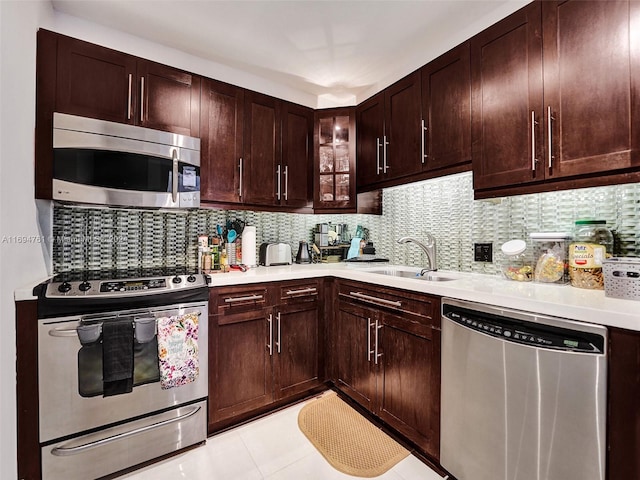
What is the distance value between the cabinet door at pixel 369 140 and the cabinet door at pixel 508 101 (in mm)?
779

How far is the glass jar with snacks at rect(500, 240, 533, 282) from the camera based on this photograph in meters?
1.70

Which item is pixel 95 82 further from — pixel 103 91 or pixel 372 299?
pixel 372 299

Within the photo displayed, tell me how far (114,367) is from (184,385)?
389 millimetres

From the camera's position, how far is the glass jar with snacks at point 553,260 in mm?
1577

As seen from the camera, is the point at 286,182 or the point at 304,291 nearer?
the point at 304,291

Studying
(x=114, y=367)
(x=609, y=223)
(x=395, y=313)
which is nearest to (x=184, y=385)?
(x=114, y=367)

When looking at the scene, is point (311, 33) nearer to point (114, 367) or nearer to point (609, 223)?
point (609, 223)

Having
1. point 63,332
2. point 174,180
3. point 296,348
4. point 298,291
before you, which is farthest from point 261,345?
point 174,180

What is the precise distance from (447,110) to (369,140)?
0.74 meters

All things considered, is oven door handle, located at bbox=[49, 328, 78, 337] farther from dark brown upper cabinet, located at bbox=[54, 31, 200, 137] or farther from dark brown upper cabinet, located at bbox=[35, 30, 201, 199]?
dark brown upper cabinet, located at bbox=[54, 31, 200, 137]

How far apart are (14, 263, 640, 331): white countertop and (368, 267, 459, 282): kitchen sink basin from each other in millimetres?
128

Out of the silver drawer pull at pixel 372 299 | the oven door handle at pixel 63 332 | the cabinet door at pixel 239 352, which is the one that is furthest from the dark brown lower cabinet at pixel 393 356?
the oven door handle at pixel 63 332

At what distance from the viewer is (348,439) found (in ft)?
5.99

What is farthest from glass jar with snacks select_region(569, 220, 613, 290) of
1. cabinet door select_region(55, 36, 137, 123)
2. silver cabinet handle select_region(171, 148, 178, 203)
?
cabinet door select_region(55, 36, 137, 123)
